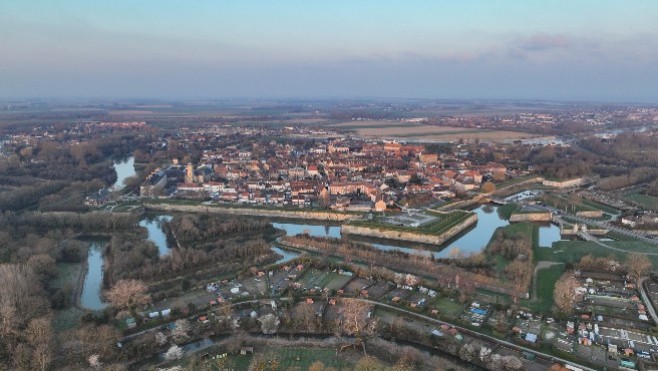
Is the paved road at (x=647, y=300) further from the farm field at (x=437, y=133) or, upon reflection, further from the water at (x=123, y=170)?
the farm field at (x=437, y=133)

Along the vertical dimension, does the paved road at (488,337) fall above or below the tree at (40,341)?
below

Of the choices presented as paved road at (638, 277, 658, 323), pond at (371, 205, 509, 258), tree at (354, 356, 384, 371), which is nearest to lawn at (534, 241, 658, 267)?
paved road at (638, 277, 658, 323)

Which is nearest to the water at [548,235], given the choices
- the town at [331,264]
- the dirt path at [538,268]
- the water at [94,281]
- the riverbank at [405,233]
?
the town at [331,264]

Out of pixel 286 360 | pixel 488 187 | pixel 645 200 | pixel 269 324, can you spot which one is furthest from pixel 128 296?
pixel 645 200

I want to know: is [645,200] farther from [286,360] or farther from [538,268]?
[286,360]

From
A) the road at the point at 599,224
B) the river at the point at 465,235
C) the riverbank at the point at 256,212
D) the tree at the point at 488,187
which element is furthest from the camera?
the tree at the point at 488,187

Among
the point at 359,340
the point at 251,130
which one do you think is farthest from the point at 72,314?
the point at 251,130

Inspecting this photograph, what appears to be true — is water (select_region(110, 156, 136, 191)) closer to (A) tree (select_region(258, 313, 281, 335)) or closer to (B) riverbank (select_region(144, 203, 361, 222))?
(B) riverbank (select_region(144, 203, 361, 222))
